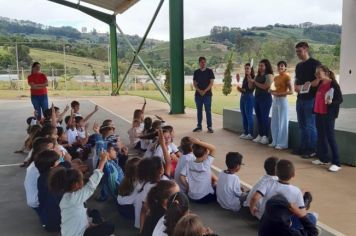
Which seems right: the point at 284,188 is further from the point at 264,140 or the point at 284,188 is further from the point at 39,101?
the point at 39,101

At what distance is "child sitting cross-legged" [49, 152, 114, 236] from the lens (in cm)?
306

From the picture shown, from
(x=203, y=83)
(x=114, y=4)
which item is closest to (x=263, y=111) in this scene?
(x=203, y=83)

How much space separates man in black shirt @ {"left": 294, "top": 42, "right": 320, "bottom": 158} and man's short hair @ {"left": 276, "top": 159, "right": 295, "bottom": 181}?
9.73ft

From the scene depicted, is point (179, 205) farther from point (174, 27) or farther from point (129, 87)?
point (129, 87)

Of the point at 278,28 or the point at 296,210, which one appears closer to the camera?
the point at 296,210

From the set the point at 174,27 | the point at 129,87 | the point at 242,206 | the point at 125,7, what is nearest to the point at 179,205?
the point at 242,206

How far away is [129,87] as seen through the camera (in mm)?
A: 24703

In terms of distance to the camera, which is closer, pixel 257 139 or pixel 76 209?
pixel 76 209

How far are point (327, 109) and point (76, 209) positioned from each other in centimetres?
357

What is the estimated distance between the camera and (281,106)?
21.9ft

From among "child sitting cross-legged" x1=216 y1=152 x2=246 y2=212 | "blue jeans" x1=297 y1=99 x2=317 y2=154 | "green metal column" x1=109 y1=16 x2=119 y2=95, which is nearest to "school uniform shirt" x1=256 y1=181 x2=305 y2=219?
"child sitting cross-legged" x1=216 y1=152 x2=246 y2=212

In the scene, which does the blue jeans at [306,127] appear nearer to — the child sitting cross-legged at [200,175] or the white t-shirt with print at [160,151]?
the white t-shirt with print at [160,151]

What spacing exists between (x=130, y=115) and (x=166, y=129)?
24.3ft

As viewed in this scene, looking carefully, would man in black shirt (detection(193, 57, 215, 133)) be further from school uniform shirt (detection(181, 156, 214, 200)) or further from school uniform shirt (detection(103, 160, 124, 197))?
school uniform shirt (detection(103, 160, 124, 197))
